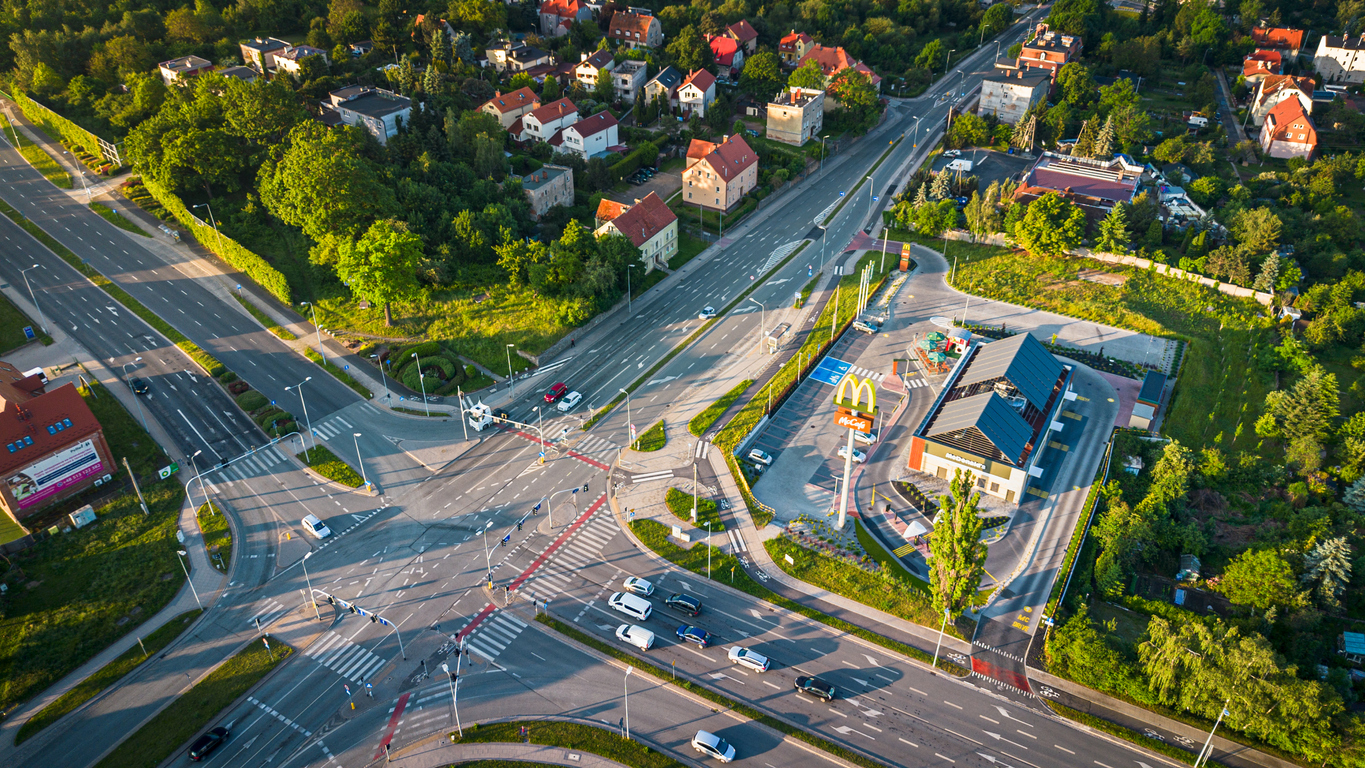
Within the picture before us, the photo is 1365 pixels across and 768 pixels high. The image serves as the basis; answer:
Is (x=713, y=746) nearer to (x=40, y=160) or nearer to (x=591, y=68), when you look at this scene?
(x=591, y=68)

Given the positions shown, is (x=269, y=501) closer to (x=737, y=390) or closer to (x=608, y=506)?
(x=608, y=506)

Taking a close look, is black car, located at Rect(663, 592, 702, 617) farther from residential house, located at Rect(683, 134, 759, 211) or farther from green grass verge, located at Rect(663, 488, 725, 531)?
residential house, located at Rect(683, 134, 759, 211)

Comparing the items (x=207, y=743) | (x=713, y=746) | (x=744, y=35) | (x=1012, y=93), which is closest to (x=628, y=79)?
(x=744, y=35)

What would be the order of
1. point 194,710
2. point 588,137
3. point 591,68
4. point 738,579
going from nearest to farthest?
1. point 194,710
2. point 738,579
3. point 588,137
4. point 591,68

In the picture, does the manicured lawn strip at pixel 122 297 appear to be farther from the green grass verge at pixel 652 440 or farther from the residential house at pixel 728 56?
the residential house at pixel 728 56

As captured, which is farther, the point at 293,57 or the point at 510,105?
the point at 293,57

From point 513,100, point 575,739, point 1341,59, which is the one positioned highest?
point 1341,59
